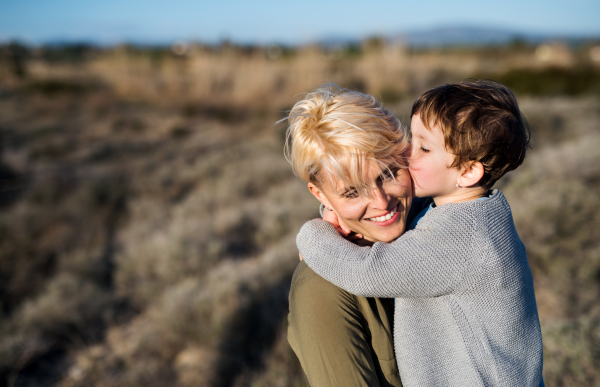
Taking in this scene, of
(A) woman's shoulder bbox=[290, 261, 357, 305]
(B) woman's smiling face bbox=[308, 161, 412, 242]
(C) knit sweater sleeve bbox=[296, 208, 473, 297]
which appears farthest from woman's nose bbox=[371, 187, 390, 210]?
(A) woman's shoulder bbox=[290, 261, 357, 305]

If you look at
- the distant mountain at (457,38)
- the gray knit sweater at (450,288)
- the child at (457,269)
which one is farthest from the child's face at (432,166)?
the distant mountain at (457,38)

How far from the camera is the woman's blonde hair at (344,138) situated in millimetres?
1143

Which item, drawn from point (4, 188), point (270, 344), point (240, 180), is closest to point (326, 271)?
point (270, 344)

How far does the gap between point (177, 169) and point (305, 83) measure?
6270mm

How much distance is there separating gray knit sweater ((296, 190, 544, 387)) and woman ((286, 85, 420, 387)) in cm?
6

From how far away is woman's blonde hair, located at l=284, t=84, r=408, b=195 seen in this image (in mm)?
1143

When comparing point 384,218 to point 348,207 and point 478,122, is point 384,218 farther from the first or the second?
point 478,122

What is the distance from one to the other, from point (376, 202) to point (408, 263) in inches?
8.4

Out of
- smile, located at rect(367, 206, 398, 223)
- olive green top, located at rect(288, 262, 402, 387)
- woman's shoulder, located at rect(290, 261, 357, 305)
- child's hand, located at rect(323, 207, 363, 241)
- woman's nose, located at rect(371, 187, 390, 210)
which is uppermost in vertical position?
woman's nose, located at rect(371, 187, 390, 210)

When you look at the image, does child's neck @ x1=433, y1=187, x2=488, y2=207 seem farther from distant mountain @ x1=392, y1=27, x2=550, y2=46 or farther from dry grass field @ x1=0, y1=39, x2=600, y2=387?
distant mountain @ x1=392, y1=27, x2=550, y2=46

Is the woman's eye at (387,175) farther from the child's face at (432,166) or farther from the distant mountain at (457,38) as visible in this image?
the distant mountain at (457,38)

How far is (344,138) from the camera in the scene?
1.13 meters

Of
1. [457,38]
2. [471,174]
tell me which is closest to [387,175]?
[471,174]

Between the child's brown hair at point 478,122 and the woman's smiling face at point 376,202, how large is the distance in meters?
0.20
